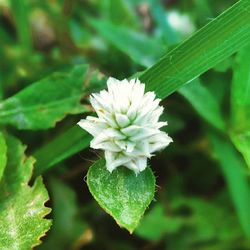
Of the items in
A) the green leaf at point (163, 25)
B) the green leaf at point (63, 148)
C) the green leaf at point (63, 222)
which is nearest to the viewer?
the green leaf at point (63, 148)

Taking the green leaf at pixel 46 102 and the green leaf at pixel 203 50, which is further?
the green leaf at pixel 46 102

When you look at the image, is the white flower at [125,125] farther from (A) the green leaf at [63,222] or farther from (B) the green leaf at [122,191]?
(A) the green leaf at [63,222]

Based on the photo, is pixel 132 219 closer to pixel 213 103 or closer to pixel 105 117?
pixel 105 117

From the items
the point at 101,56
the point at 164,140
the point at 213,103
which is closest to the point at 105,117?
the point at 164,140

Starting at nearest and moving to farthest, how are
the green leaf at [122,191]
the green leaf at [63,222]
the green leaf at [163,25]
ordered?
the green leaf at [122,191], the green leaf at [63,222], the green leaf at [163,25]

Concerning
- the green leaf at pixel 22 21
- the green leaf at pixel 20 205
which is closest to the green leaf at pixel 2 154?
the green leaf at pixel 20 205
